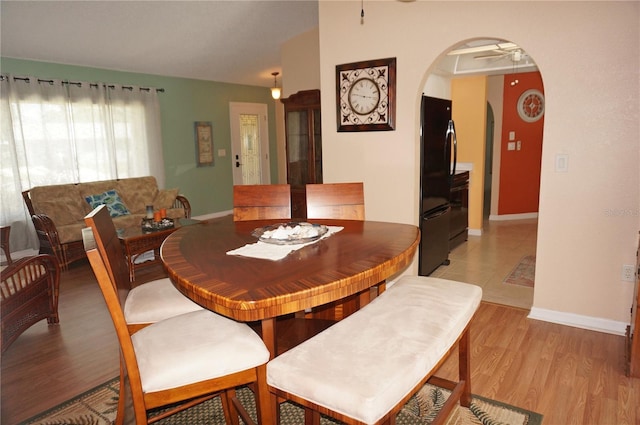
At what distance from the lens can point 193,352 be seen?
1458 millimetres

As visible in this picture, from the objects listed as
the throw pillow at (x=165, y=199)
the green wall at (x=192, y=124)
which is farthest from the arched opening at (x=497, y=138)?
the green wall at (x=192, y=124)

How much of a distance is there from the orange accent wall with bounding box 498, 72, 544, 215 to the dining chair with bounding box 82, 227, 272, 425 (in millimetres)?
6374

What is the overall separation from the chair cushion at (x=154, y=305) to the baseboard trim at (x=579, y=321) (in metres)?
2.44

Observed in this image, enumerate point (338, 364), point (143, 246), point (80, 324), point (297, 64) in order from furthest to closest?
point (297, 64)
point (143, 246)
point (80, 324)
point (338, 364)

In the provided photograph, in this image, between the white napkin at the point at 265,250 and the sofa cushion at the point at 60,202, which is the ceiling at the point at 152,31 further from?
the white napkin at the point at 265,250

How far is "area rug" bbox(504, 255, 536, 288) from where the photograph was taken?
3.85m

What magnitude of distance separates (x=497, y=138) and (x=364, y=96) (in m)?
4.14

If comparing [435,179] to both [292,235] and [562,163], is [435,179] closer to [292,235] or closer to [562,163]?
[562,163]

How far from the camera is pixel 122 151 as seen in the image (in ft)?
20.7

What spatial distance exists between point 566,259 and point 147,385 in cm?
276

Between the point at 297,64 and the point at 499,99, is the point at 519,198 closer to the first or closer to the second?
the point at 499,99

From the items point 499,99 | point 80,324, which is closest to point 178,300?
point 80,324

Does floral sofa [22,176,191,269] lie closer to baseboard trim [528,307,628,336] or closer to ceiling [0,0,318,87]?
ceiling [0,0,318,87]

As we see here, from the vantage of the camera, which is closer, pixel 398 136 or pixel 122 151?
pixel 398 136
